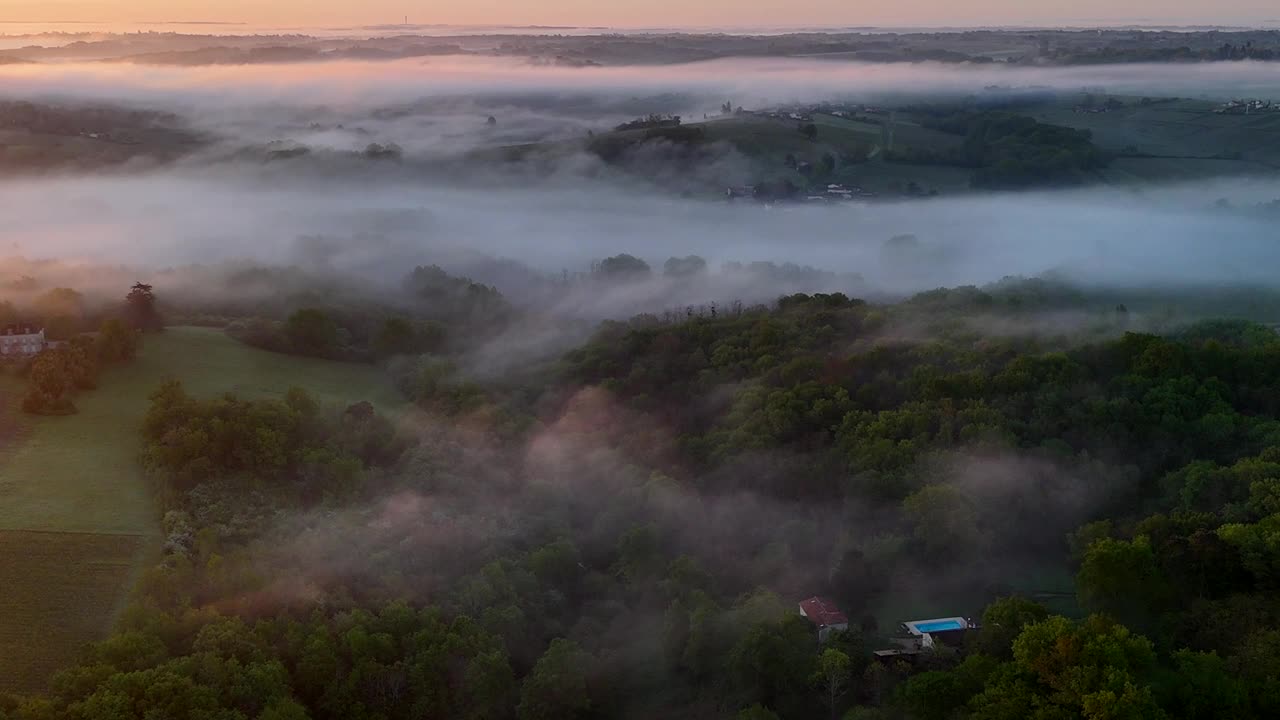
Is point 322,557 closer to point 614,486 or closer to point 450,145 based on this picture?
point 614,486

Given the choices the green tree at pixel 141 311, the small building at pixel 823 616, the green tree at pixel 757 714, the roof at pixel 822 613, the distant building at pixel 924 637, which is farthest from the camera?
the green tree at pixel 141 311

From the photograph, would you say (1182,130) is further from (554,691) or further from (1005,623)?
(554,691)

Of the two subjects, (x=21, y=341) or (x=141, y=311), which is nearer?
(x=21, y=341)

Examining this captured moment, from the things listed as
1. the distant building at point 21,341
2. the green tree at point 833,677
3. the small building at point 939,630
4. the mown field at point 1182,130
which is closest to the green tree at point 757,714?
the green tree at point 833,677

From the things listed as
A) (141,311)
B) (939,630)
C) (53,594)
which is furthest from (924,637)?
(141,311)

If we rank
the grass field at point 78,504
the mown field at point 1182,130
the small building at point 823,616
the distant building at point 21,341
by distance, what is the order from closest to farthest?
the grass field at point 78,504
the small building at point 823,616
the distant building at point 21,341
the mown field at point 1182,130

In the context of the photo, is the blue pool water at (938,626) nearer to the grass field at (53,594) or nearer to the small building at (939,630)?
the small building at (939,630)
